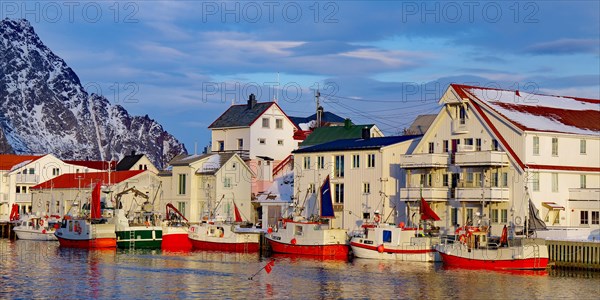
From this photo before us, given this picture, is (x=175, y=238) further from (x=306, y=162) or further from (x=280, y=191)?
(x=280, y=191)

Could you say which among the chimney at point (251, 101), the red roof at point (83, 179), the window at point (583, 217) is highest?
the chimney at point (251, 101)

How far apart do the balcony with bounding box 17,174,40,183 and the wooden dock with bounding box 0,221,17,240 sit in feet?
47.0

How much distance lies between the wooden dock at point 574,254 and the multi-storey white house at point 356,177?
1980 cm

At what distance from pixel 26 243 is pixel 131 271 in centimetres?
3746

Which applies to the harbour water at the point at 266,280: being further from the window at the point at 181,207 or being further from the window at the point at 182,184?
the window at the point at 182,184

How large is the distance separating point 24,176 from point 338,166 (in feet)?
191

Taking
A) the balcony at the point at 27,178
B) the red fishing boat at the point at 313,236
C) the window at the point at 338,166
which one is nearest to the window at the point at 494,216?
the red fishing boat at the point at 313,236

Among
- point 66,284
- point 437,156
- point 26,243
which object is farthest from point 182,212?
point 66,284

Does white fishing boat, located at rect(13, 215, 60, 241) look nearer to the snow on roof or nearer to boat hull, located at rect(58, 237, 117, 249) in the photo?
boat hull, located at rect(58, 237, 117, 249)

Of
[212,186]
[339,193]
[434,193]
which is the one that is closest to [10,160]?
[212,186]

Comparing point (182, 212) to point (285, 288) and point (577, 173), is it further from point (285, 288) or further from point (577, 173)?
point (285, 288)

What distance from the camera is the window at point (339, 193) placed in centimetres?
9469

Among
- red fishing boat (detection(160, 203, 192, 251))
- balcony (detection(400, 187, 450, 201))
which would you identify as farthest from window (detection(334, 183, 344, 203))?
red fishing boat (detection(160, 203, 192, 251))

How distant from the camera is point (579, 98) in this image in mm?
95625
